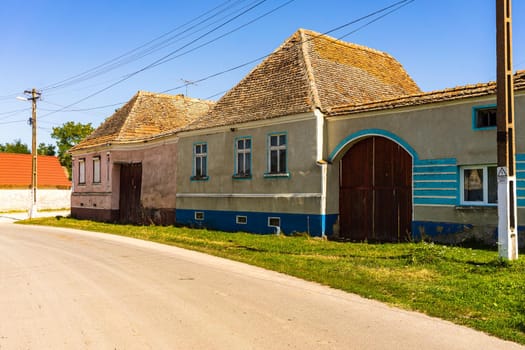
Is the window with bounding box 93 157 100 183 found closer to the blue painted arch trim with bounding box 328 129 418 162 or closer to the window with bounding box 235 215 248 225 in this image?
the window with bounding box 235 215 248 225

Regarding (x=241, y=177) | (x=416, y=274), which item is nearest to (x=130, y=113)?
(x=241, y=177)

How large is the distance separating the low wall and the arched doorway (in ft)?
110

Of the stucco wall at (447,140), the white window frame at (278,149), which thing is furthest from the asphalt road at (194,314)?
the white window frame at (278,149)

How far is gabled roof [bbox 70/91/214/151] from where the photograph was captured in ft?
95.0

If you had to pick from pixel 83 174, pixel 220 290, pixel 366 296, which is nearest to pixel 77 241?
pixel 220 290

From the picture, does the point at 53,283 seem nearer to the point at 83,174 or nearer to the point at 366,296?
the point at 366,296

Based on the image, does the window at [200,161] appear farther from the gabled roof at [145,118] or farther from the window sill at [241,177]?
the gabled roof at [145,118]

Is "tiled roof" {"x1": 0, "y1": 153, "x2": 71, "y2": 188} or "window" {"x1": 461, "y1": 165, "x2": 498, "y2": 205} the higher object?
"tiled roof" {"x1": 0, "y1": 153, "x2": 71, "y2": 188}

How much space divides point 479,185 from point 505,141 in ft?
12.5

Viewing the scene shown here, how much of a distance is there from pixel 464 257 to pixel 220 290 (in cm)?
595

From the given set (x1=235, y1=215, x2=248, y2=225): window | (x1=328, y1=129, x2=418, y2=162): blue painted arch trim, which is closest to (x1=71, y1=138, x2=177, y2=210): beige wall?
(x1=235, y1=215, x2=248, y2=225): window

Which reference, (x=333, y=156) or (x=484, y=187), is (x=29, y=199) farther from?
(x=484, y=187)

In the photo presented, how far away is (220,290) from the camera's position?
8.35 m

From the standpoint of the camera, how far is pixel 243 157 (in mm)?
20031
